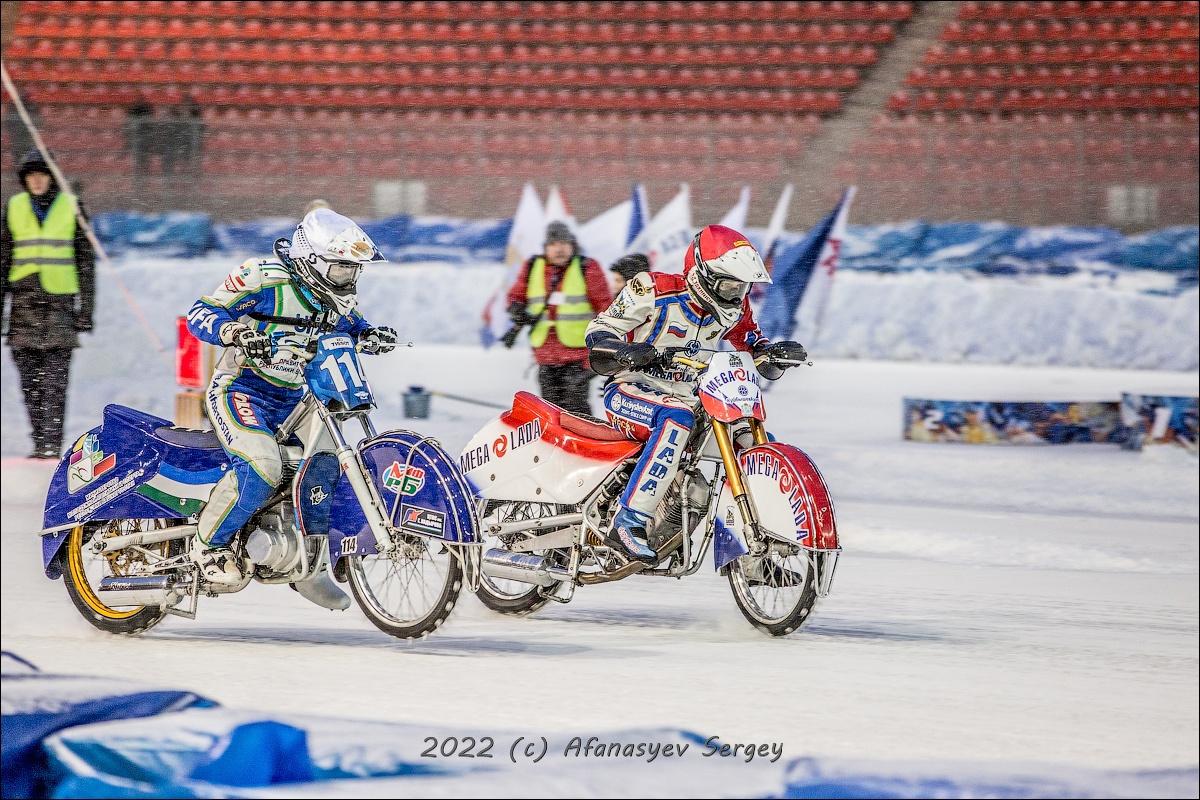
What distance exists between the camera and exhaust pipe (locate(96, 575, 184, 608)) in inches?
203

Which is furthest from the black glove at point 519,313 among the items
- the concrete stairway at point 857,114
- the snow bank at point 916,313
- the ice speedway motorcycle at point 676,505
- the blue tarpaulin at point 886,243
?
the concrete stairway at point 857,114

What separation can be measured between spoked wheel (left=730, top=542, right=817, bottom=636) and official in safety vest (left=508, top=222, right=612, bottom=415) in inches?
132

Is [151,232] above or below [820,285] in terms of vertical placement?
above

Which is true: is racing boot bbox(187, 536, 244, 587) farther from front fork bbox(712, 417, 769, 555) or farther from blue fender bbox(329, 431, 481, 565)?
front fork bbox(712, 417, 769, 555)

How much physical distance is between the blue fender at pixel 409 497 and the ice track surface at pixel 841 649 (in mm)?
407

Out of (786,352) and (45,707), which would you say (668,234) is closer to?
(786,352)

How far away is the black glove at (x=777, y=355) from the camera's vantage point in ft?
18.1

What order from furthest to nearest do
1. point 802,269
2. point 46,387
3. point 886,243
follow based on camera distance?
point 886,243
point 802,269
point 46,387

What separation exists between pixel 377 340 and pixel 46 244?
517 cm

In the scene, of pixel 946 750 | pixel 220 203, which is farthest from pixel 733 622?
pixel 220 203

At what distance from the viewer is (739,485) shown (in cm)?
526

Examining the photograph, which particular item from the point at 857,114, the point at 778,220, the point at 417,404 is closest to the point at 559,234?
the point at 417,404

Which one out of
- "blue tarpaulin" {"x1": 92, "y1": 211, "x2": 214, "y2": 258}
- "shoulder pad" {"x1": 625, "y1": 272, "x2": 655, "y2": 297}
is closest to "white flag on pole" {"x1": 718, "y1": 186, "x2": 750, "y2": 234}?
"blue tarpaulin" {"x1": 92, "y1": 211, "x2": 214, "y2": 258}

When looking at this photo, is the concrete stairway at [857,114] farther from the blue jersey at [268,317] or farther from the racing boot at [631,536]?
the blue jersey at [268,317]
